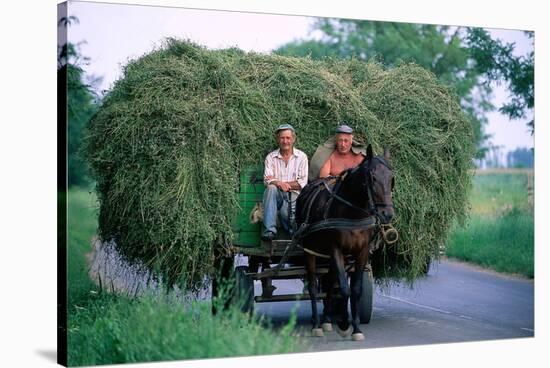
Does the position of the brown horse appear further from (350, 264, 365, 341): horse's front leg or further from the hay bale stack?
the hay bale stack

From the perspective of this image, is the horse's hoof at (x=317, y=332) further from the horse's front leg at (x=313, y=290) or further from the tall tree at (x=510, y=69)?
the tall tree at (x=510, y=69)

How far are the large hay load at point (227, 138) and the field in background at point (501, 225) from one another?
9.23 ft

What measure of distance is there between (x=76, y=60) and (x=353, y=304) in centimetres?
387

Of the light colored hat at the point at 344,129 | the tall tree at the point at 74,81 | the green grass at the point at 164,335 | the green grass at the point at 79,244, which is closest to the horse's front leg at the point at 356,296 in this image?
the green grass at the point at 164,335

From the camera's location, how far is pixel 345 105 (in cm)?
1077

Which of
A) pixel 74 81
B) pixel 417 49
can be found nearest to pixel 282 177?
pixel 74 81

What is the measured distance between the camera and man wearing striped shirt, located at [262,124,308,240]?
1015 centimetres

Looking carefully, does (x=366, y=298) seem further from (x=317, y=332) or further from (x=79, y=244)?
(x=79, y=244)

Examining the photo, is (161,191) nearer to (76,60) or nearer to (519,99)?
(76,60)

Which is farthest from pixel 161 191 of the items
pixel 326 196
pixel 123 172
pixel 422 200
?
pixel 422 200

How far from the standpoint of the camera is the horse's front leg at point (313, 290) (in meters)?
10.2

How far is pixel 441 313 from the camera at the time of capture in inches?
497

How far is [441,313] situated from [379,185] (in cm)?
379

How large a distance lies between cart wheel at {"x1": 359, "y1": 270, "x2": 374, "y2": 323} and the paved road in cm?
12
